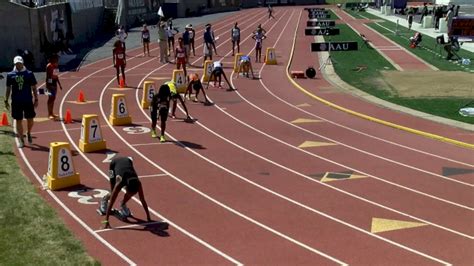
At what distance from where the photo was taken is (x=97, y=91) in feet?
76.2

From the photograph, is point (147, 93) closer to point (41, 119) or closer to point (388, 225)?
point (41, 119)

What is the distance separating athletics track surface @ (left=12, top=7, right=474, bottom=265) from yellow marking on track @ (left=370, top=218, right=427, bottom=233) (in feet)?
0.08

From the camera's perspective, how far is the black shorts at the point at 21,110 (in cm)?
1420

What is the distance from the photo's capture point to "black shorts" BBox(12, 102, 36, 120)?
14203 mm

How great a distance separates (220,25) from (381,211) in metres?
48.8

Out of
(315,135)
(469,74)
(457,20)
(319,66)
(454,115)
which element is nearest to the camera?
(315,135)

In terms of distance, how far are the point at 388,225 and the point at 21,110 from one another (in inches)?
349

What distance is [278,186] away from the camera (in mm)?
11953

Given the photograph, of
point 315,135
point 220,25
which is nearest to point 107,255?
point 315,135

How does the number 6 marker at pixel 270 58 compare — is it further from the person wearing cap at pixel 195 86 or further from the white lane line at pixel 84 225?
the white lane line at pixel 84 225

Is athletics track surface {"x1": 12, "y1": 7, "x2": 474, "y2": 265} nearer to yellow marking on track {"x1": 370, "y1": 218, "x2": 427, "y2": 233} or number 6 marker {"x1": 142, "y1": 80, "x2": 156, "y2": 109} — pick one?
yellow marking on track {"x1": 370, "y1": 218, "x2": 427, "y2": 233}

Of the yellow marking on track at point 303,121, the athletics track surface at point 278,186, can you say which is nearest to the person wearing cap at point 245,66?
the athletics track surface at point 278,186

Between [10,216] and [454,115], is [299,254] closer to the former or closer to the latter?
[10,216]

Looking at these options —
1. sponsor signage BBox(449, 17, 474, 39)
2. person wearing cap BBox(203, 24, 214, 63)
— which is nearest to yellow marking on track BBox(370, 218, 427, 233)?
sponsor signage BBox(449, 17, 474, 39)
